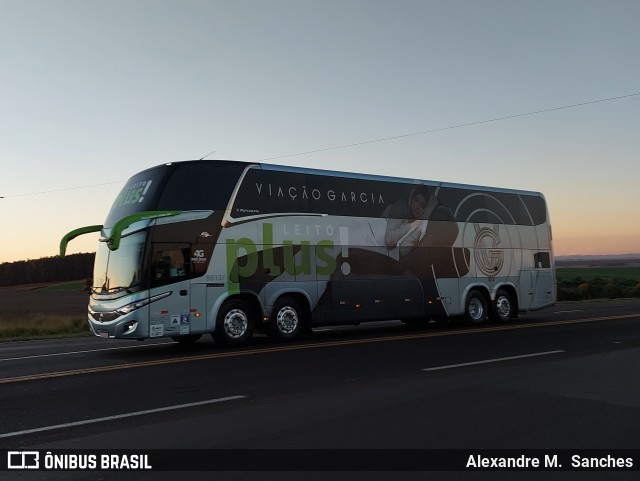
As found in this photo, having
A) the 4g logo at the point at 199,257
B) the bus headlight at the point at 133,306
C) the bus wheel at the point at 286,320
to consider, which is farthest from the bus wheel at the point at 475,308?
the bus headlight at the point at 133,306

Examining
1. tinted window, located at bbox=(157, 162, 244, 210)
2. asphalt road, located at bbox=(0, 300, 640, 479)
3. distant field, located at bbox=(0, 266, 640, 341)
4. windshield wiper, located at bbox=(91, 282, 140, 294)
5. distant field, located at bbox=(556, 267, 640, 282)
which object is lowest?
distant field, located at bbox=(0, 266, 640, 341)

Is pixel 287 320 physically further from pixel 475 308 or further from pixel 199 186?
pixel 475 308

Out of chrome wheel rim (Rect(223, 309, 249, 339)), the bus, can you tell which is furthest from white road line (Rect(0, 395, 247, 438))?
chrome wheel rim (Rect(223, 309, 249, 339))

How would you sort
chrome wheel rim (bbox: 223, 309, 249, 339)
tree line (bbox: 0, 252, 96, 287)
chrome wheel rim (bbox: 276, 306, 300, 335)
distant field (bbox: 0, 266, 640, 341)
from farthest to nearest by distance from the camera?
tree line (bbox: 0, 252, 96, 287) → distant field (bbox: 0, 266, 640, 341) → chrome wheel rim (bbox: 276, 306, 300, 335) → chrome wheel rim (bbox: 223, 309, 249, 339)

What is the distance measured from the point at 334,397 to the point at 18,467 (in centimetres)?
386

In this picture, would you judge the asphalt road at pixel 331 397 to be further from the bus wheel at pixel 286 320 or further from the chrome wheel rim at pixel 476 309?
the chrome wheel rim at pixel 476 309

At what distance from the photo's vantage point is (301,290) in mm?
15070

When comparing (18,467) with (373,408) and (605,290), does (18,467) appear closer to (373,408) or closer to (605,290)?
(373,408)

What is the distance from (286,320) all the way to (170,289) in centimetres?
302

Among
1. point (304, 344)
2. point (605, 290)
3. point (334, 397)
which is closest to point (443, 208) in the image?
point (304, 344)

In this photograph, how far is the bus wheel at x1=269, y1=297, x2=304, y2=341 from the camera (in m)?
14.5

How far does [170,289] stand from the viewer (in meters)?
13.1

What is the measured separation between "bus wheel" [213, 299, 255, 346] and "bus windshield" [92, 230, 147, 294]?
2.04 metres

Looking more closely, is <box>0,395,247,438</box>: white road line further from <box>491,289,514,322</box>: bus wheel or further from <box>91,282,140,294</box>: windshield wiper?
<box>491,289,514,322</box>: bus wheel
